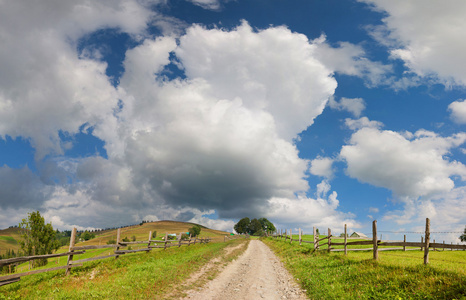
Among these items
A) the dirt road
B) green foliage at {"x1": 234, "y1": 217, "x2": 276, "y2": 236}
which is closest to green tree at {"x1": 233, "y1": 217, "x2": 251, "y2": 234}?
green foliage at {"x1": 234, "y1": 217, "x2": 276, "y2": 236}

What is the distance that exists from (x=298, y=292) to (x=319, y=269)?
4.72 metres

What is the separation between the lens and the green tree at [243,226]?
16531 centimetres

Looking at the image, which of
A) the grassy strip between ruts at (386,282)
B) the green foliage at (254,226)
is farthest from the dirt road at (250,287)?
the green foliage at (254,226)

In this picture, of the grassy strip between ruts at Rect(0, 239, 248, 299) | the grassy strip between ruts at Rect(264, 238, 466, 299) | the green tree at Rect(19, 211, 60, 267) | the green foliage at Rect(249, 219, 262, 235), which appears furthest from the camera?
the green foliage at Rect(249, 219, 262, 235)

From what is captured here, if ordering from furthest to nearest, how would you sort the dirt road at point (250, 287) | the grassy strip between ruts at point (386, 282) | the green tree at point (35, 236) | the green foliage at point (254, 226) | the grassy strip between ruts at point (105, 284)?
the green foliage at point (254, 226)
the green tree at point (35, 236)
the dirt road at point (250, 287)
the grassy strip between ruts at point (105, 284)
the grassy strip between ruts at point (386, 282)

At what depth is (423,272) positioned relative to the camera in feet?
34.3

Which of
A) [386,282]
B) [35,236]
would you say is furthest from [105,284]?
[35,236]

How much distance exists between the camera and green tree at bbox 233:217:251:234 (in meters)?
165

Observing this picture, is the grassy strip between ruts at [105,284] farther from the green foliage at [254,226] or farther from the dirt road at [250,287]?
the green foliage at [254,226]

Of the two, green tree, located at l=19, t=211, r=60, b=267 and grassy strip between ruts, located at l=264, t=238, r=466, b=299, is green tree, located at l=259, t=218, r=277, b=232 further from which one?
grassy strip between ruts, located at l=264, t=238, r=466, b=299

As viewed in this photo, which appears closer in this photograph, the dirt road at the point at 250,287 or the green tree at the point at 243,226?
the dirt road at the point at 250,287

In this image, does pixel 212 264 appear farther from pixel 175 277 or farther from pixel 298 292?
pixel 298 292

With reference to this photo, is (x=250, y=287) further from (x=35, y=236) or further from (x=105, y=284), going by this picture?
(x=35, y=236)

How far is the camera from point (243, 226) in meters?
166
